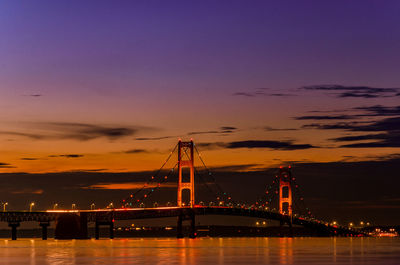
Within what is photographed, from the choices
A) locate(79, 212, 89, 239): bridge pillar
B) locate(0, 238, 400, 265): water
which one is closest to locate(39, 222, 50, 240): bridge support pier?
locate(79, 212, 89, 239): bridge pillar

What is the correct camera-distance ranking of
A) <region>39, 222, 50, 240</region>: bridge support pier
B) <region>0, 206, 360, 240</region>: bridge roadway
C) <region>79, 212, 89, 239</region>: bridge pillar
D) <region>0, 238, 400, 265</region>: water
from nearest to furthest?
<region>0, 238, 400, 265</region>: water, <region>79, 212, 89, 239</region>: bridge pillar, <region>0, 206, 360, 240</region>: bridge roadway, <region>39, 222, 50, 240</region>: bridge support pier

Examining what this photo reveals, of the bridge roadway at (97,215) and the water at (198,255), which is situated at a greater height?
the bridge roadway at (97,215)

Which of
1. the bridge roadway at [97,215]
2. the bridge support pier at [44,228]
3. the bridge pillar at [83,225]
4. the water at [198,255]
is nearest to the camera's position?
the water at [198,255]

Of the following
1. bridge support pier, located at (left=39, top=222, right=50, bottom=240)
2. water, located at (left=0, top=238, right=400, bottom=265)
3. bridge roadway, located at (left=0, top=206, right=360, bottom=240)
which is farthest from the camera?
bridge support pier, located at (left=39, top=222, right=50, bottom=240)

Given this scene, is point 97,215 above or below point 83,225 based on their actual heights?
above

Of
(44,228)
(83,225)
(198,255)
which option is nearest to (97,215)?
(83,225)

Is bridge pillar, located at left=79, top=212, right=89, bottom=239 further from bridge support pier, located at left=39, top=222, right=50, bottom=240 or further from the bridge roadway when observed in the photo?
bridge support pier, located at left=39, top=222, right=50, bottom=240

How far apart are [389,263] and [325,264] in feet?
13.7

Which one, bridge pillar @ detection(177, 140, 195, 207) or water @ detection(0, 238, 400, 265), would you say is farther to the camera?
bridge pillar @ detection(177, 140, 195, 207)

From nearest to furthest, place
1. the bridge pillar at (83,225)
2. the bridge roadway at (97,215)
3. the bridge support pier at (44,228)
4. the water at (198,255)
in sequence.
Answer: the water at (198,255), the bridge pillar at (83,225), the bridge roadway at (97,215), the bridge support pier at (44,228)

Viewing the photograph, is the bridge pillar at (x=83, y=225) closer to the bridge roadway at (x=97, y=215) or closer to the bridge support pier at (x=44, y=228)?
the bridge roadway at (x=97, y=215)

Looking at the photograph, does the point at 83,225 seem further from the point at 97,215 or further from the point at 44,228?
the point at 44,228

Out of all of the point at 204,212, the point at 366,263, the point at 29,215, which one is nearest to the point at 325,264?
the point at 366,263

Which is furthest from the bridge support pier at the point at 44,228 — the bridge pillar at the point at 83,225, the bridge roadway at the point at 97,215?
the bridge pillar at the point at 83,225
